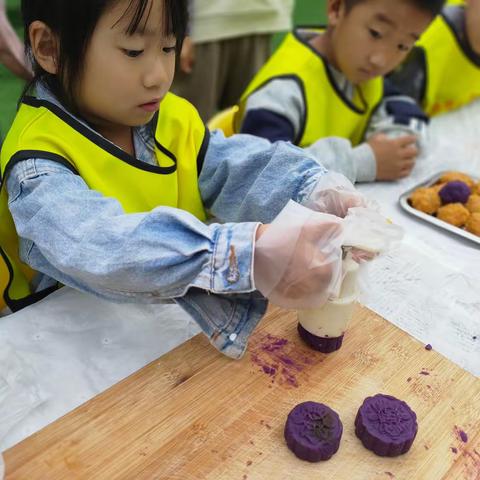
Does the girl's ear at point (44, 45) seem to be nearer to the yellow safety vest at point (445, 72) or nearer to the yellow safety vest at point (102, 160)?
the yellow safety vest at point (102, 160)

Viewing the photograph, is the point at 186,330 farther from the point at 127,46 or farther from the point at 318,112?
the point at 318,112

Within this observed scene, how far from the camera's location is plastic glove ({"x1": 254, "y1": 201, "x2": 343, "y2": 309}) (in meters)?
0.57

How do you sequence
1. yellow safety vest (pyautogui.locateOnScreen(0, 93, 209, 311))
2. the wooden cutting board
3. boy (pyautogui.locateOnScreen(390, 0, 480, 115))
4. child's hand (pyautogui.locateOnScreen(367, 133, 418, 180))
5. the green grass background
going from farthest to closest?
boy (pyautogui.locateOnScreen(390, 0, 480, 115))
child's hand (pyautogui.locateOnScreen(367, 133, 418, 180))
the green grass background
yellow safety vest (pyautogui.locateOnScreen(0, 93, 209, 311))
the wooden cutting board

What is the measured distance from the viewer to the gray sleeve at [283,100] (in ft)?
3.70

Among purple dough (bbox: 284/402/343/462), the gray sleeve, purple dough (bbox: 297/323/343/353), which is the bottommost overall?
purple dough (bbox: 297/323/343/353)

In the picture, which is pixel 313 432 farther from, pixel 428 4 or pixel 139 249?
pixel 428 4

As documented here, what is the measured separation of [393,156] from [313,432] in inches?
28.8

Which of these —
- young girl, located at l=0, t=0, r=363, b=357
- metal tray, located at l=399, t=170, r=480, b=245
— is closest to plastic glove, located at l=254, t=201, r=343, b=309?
young girl, located at l=0, t=0, r=363, b=357

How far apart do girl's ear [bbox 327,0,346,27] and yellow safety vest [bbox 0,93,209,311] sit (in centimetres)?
51

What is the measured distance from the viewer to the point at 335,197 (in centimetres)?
73

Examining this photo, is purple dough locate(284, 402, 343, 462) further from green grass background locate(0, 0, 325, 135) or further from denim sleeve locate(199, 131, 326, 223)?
green grass background locate(0, 0, 325, 135)

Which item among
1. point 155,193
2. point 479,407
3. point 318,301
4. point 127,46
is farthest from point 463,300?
point 127,46

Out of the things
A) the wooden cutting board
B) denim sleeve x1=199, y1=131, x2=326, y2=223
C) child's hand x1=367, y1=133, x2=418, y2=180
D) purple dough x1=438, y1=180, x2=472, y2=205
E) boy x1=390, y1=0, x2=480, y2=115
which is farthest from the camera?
boy x1=390, y1=0, x2=480, y2=115

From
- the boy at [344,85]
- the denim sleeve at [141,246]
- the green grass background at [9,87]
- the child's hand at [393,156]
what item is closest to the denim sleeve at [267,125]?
the boy at [344,85]
